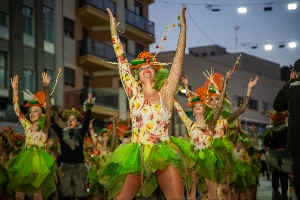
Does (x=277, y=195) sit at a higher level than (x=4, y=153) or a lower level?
lower

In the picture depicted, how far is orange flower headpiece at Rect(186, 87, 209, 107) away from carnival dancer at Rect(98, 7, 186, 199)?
A: 310 cm

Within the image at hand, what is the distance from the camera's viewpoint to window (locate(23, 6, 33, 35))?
2445 centimetres

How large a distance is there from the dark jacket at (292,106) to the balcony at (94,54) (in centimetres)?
2235

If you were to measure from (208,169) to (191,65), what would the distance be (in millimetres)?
29933

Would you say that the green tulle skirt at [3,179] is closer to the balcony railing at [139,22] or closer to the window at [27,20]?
the window at [27,20]

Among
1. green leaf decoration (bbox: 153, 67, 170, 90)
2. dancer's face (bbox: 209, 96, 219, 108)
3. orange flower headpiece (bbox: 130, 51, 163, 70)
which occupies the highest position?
orange flower headpiece (bbox: 130, 51, 163, 70)

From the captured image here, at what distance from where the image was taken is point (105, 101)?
3094cm

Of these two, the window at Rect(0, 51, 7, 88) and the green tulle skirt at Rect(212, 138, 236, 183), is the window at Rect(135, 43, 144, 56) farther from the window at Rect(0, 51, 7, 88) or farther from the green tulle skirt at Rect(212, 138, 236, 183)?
the green tulle skirt at Rect(212, 138, 236, 183)

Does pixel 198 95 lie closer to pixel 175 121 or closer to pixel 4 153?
pixel 4 153

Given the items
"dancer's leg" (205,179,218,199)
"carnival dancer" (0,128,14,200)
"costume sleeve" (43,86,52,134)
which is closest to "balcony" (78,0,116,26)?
"carnival dancer" (0,128,14,200)

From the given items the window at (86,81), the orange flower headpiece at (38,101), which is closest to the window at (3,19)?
the window at (86,81)

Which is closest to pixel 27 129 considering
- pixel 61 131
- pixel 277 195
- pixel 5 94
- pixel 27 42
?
pixel 61 131

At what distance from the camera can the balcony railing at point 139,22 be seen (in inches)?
1305

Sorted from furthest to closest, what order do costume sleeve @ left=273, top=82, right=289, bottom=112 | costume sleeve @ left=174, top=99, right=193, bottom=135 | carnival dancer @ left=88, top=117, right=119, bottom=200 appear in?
carnival dancer @ left=88, top=117, right=119, bottom=200 → costume sleeve @ left=174, top=99, right=193, bottom=135 → costume sleeve @ left=273, top=82, right=289, bottom=112
